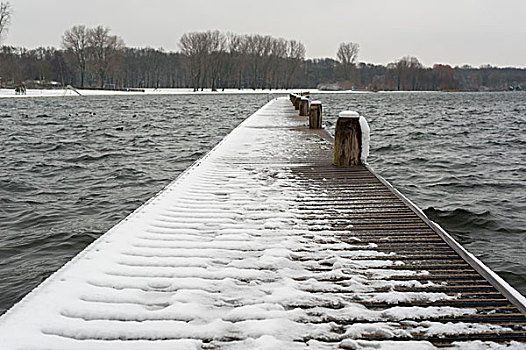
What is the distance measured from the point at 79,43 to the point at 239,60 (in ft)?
108

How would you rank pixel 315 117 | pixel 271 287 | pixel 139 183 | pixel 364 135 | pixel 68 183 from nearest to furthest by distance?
pixel 271 287 → pixel 364 135 → pixel 68 183 → pixel 139 183 → pixel 315 117

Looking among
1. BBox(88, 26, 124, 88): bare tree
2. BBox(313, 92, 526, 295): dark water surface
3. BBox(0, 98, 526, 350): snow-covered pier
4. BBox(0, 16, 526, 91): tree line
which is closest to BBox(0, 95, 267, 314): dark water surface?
BBox(0, 98, 526, 350): snow-covered pier

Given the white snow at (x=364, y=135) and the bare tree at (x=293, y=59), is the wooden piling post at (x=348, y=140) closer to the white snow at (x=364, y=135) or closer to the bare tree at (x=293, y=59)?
the white snow at (x=364, y=135)

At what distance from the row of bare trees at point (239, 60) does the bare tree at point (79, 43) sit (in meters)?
18.2

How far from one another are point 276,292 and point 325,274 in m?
0.47

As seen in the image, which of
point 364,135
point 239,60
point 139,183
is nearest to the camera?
point 364,135

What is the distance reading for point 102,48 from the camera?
8844 cm

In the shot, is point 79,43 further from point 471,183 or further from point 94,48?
point 471,183

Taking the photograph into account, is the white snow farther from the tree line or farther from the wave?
the tree line

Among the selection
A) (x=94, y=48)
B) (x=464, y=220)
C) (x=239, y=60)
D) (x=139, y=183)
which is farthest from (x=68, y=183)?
(x=239, y=60)

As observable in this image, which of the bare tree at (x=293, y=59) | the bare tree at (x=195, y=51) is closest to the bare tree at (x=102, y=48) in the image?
the bare tree at (x=195, y=51)

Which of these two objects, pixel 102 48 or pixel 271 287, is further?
pixel 102 48

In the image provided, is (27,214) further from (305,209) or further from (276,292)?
(276,292)

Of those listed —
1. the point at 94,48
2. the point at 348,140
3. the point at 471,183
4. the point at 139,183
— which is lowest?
the point at 139,183
